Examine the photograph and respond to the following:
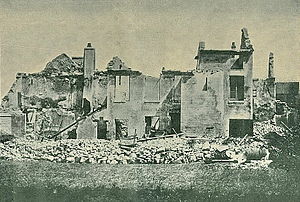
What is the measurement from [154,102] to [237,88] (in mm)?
560

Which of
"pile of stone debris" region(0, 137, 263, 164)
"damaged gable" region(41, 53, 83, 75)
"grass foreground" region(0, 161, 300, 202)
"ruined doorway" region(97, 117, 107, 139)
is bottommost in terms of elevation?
"grass foreground" region(0, 161, 300, 202)

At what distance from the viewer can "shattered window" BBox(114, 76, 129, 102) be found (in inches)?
212

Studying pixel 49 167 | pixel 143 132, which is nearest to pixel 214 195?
pixel 143 132

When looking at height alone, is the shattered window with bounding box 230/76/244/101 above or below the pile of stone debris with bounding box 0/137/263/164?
above

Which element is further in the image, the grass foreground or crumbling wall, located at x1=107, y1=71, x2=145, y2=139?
crumbling wall, located at x1=107, y1=71, x2=145, y2=139

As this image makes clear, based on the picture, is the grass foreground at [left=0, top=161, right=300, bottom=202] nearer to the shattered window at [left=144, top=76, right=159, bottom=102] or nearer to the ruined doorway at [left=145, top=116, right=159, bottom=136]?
the ruined doorway at [left=145, top=116, right=159, bottom=136]

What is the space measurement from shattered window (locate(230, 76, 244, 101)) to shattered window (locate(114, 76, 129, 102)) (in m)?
0.70

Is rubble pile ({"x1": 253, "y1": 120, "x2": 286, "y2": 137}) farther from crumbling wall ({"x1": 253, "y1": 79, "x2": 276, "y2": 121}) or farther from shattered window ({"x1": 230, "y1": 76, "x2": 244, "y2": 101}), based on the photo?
shattered window ({"x1": 230, "y1": 76, "x2": 244, "y2": 101})

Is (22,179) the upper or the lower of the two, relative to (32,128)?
lower

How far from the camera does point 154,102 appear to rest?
17.6ft

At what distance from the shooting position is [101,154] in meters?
5.31

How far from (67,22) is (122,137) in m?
0.84

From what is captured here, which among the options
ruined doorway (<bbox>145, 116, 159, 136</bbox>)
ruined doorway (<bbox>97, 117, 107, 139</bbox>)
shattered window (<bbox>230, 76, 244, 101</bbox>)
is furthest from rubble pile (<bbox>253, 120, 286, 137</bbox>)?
ruined doorway (<bbox>97, 117, 107, 139</bbox>)

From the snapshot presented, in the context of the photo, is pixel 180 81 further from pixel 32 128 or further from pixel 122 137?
pixel 32 128
